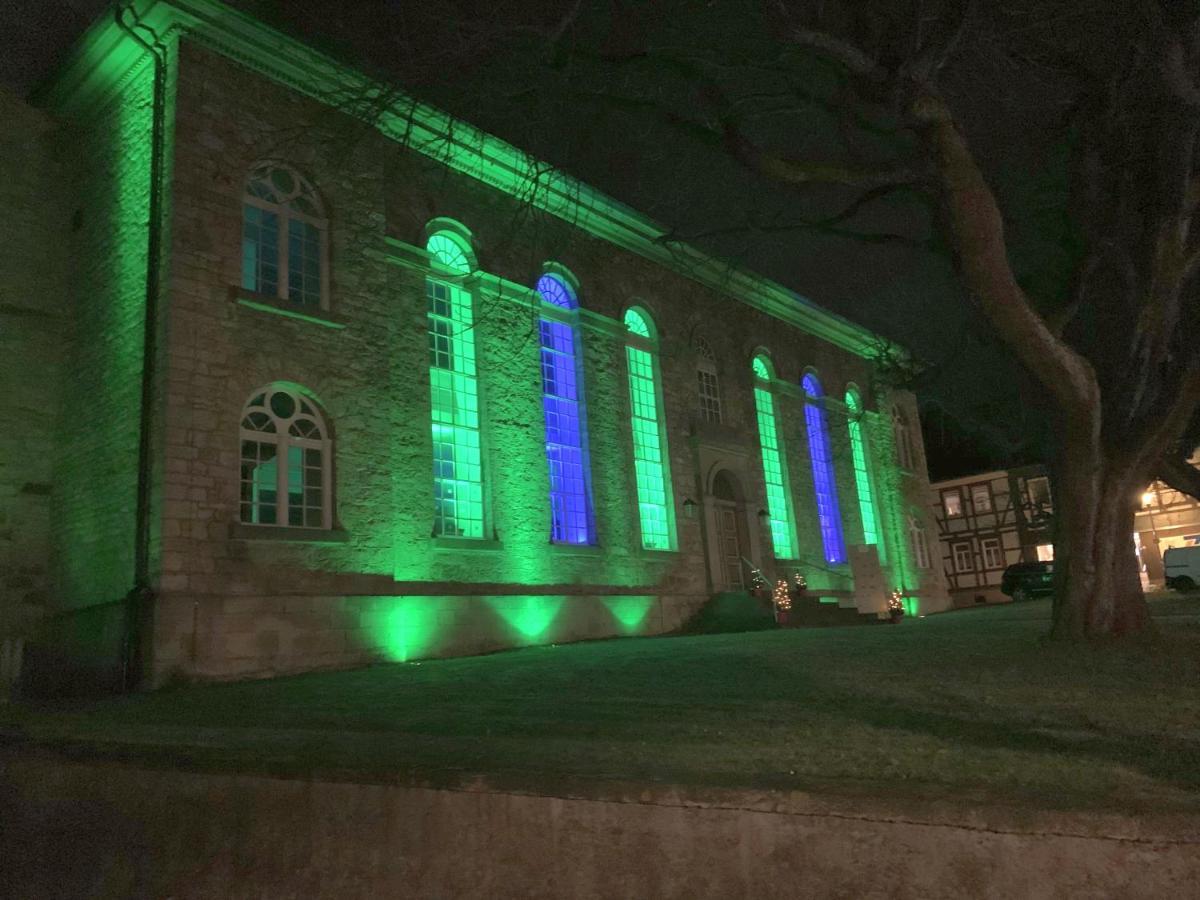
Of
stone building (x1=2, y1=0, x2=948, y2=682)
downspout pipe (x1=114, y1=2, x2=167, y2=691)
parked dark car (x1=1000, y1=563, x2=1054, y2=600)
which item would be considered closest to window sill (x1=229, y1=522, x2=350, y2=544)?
stone building (x1=2, y1=0, x2=948, y2=682)

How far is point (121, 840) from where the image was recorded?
514cm

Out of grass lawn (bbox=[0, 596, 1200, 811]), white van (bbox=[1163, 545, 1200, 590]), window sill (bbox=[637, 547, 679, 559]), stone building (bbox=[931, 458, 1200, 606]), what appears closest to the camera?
grass lawn (bbox=[0, 596, 1200, 811])

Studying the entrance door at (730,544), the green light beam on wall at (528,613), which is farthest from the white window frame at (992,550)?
the green light beam on wall at (528,613)

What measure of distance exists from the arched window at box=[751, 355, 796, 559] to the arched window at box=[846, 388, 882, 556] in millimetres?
4091

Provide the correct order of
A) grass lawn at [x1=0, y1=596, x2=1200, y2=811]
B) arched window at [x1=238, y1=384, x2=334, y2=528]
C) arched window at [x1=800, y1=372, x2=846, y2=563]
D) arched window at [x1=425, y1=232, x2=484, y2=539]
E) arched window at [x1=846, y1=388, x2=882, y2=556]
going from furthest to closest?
arched window at [x1=846, y1=388, x2=882, y2=556]
arched window at [x1=800, y1=372, x2=846, y2=563]
arched window at [x1=425, y1=232, x2=484, y2=539]
arched window at [x1=238, y1=384, x2=334, y2=528]
grass lawn at [x1=0, y1=596, x2=1200, y2=811]

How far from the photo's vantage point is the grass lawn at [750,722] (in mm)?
4094

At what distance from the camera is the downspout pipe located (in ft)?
33.8

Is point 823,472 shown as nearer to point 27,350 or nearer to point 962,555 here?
point 27,350

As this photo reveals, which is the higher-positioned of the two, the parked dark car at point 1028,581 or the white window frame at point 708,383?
the white window frame at point 708,383

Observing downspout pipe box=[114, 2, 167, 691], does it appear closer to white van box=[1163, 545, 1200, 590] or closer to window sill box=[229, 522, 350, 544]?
window sill box=[229, 522, 350, 544]

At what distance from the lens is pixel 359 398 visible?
13250mm

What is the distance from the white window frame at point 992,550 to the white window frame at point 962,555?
27.1 inches

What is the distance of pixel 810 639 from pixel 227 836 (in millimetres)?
8582

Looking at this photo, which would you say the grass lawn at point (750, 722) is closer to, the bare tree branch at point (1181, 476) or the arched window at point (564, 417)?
the bare tree branch at point (1181, 476)
